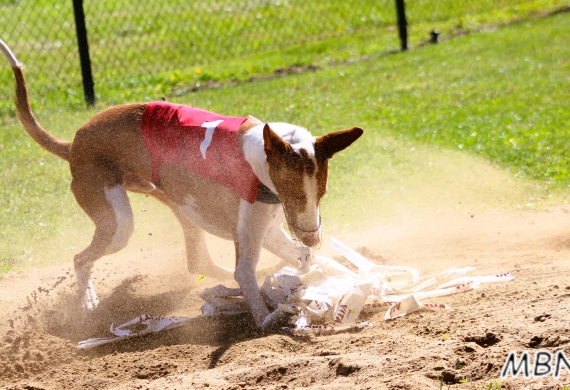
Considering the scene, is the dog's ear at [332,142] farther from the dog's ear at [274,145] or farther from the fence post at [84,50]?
the fence post at [84,50]

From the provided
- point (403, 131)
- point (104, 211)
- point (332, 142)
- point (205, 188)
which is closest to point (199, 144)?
point (205, 188)

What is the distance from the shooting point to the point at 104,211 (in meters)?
5.59

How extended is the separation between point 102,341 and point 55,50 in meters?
11.3

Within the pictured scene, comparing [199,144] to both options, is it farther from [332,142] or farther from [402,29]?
[402,29]

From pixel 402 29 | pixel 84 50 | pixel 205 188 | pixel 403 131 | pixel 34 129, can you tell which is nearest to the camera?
pixel 205 188

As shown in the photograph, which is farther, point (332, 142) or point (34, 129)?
point (34, 129)

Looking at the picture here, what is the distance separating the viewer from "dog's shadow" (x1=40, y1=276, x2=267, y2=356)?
5.23 meters

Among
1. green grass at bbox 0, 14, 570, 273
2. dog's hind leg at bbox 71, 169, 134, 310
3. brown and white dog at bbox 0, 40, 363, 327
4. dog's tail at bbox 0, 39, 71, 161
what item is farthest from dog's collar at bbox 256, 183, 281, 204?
green grass at bbox 0, 14, 570, 273

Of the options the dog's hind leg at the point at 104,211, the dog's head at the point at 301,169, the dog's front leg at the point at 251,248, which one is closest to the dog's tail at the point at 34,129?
the dog's hind leg at the point at 104,211

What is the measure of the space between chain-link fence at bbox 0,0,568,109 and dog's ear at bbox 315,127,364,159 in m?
9.39

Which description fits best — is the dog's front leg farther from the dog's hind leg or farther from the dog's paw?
the dog's hind leg

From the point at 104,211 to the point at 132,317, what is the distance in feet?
2.68

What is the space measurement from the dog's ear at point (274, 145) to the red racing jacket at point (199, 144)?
0.36 meters

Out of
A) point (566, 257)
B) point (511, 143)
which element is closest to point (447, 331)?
point (566, 257)
